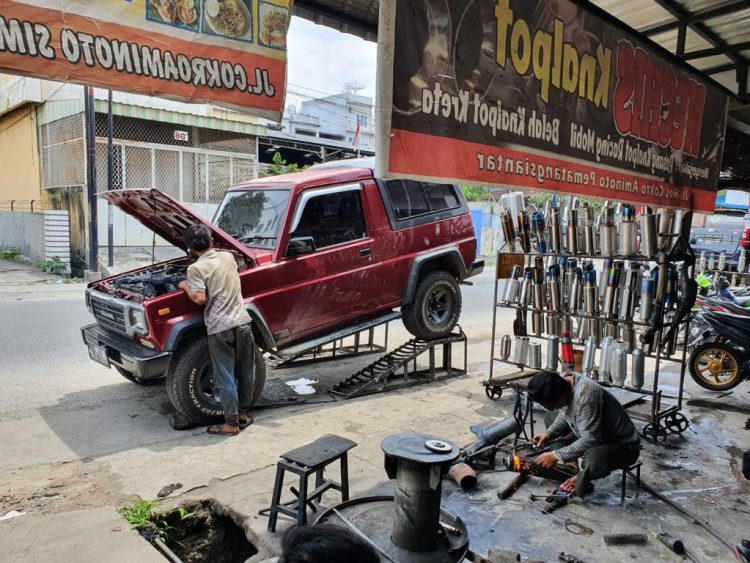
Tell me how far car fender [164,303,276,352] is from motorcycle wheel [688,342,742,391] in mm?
5259

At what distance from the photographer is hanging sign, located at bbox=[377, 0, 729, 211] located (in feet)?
8.00

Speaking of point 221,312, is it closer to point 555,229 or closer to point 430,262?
point 430,262

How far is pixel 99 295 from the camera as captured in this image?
542 cm

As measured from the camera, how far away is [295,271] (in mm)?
5637

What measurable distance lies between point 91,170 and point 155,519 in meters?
12.8

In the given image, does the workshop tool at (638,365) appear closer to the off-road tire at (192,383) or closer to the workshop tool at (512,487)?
the workshop tool at (512,487)

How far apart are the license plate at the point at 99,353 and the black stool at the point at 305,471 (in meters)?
2.69

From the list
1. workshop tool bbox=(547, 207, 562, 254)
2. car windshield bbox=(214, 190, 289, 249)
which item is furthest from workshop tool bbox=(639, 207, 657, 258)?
car windshield bbox=(214, 190, 289, 249)

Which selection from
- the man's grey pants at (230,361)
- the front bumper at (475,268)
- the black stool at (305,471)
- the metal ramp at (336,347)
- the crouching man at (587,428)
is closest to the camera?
the black stool at (305,471)

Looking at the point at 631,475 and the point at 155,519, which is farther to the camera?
the point at 631,475

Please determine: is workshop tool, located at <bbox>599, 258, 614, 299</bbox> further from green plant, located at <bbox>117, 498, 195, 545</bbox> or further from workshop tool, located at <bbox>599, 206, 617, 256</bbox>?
green plant, located at <bbox>117, 498, 195, 545</bbox>

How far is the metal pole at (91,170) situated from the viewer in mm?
13461

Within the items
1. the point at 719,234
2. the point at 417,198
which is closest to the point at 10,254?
the point at 417,198

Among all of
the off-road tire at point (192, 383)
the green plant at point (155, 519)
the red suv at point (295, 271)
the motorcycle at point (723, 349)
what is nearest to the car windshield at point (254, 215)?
the red suv at point (295, 271)
